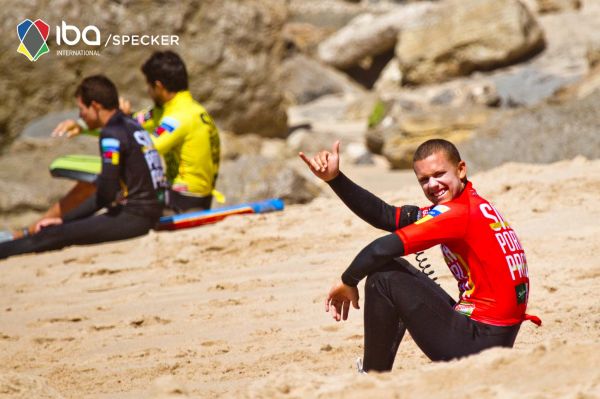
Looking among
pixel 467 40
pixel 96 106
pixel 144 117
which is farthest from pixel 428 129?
pixel 467 40

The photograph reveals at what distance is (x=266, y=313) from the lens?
5281 mm

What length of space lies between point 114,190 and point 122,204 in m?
0.20

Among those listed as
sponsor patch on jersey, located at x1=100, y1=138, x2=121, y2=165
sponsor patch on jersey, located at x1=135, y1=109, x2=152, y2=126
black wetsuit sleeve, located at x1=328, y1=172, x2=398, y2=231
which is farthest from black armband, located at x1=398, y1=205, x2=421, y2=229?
sponsor patch on jersey, located at x1=135, y1=109, x2=152, y2=126

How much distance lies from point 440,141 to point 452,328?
72 cm

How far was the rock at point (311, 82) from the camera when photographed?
1833 cm

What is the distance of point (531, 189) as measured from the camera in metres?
6.70

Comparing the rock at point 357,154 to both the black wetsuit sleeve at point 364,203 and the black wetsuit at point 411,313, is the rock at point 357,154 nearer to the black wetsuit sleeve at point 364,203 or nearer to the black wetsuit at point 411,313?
the black wetsuit sleeve at point 364,203

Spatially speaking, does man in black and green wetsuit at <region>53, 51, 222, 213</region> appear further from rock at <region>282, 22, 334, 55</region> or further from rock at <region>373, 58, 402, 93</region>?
rock at <region>282, 22, 334, 55</region>

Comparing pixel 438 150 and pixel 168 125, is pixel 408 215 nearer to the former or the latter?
pixel 438 150

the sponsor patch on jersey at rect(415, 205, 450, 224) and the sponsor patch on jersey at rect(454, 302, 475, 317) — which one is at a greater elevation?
the sponsor patch on jersey at rect(415, 205, 450, 224)

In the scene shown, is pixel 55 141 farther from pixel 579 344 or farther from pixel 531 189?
pixel 579 344

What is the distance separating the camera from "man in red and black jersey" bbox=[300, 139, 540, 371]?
3670 mm

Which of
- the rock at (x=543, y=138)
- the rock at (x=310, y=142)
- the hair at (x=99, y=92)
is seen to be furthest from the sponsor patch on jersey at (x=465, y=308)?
the rock at (x=310, y=142)

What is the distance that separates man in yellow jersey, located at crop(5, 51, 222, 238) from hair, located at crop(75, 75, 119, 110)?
0.34 meters
